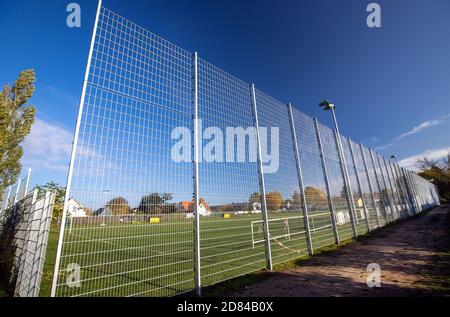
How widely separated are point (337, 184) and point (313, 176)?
2280 millimetres

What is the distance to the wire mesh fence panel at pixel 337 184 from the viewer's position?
30.2ft

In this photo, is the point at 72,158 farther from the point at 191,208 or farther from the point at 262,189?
the point at 262,189

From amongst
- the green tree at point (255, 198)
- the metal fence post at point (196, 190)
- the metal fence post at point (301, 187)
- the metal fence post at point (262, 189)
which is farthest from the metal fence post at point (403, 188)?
the metal fence post at point (196, 190)

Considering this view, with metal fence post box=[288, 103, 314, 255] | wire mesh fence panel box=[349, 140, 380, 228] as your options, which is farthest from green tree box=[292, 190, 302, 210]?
wire mesh fence panel box=[349, 140, 380, 228]

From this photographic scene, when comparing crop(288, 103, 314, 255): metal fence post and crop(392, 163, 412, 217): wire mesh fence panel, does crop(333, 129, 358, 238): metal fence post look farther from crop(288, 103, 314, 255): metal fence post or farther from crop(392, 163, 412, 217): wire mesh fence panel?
crop(392, 163, 412, 217): wire mesh fence panel

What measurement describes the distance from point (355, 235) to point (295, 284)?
6.90m

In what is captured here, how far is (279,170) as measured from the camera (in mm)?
6418

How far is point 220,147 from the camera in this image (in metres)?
4.88

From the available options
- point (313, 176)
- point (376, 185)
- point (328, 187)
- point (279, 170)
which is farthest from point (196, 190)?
point (376, 185)

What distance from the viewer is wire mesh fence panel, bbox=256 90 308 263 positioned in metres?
6.08

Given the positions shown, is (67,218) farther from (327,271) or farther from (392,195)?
(392,195)
